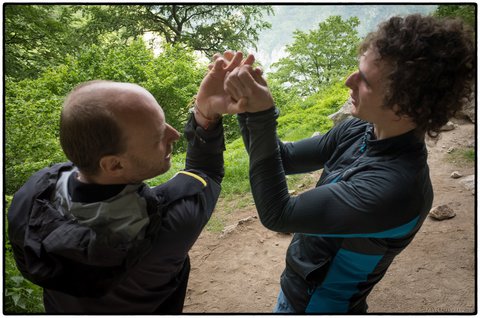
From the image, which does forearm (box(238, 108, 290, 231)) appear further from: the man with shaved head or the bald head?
the bald head

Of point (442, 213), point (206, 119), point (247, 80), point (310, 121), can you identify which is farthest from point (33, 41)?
point (247, 80)

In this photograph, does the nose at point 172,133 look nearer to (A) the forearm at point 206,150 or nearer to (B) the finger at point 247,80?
(A) the forearm at point 206,150

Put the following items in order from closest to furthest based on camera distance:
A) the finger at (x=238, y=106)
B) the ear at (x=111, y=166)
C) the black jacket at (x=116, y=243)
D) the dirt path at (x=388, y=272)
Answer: the black jacket at (x=116, y=243)
the ear at (x=111, y=166)
the finger at (x=238, y=106)
the dirt path at (x=388, y=272)

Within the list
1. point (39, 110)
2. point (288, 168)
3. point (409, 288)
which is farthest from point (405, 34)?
point (39, 110)

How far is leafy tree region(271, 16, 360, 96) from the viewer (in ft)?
56.7

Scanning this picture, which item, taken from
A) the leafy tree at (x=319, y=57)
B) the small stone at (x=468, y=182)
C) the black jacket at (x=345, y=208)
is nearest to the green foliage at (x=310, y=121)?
the small stone at (x=468, y=182)

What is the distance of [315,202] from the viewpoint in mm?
1363

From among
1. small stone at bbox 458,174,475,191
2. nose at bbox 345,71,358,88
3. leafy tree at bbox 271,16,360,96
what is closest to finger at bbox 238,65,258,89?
nose at bbox 345,71,358,88

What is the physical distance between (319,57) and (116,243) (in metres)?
18.3

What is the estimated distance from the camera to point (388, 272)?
4176 millimetres

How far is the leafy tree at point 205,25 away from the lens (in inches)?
681

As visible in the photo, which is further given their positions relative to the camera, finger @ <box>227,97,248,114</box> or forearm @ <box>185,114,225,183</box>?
forearm @ <box>185,114,225,183</box>

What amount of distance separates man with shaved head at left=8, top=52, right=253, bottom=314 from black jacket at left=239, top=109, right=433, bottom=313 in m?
0.22

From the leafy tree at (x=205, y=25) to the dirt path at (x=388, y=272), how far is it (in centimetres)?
1373
